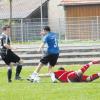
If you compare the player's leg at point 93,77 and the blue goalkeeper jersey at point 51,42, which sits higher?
the blue goalkeeper jersey at point 51,42

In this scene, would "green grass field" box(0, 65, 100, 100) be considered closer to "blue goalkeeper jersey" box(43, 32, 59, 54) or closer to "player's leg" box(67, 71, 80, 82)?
"player's leg" box(67, 71, 80, 82)

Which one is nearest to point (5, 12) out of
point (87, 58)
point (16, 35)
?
point (16, 35)

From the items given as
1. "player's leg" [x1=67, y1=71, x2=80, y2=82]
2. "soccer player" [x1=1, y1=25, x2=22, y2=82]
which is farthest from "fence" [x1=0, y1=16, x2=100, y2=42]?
"player's leg" [x1=67, y1=71, x2=80, y2=82]

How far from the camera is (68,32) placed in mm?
38969

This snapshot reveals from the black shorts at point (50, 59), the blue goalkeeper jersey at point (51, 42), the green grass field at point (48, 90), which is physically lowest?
the green grass field at point (48, 90)

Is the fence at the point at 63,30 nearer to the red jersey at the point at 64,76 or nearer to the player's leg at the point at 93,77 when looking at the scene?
the red jersey at the point at 64,76

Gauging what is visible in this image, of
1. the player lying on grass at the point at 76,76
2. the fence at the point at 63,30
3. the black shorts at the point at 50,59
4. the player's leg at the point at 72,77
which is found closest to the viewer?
the player lying on grass at the point at 76,76

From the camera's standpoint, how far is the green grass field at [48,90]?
47.5 feet

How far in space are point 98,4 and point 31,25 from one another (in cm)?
1187

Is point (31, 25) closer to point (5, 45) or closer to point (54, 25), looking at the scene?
point (54, 25)

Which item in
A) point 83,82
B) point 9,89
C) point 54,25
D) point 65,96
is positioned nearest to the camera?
point 65,96

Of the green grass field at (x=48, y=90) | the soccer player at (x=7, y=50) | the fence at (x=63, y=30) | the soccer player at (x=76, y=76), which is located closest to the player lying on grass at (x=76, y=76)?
the soccer player at (x=76, y=76)

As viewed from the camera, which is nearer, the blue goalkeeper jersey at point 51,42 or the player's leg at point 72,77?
the player's leg at point 72,77

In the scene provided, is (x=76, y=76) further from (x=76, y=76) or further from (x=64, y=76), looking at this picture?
(x=64, y=76)
